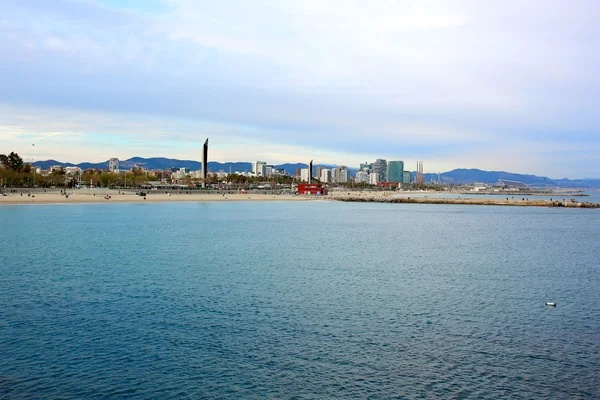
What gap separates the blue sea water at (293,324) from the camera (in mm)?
10492

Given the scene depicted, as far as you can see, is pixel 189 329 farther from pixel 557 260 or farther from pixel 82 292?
pixel 557 260

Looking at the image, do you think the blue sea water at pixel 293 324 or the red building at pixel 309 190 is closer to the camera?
the blue sea water at pixel 293 324

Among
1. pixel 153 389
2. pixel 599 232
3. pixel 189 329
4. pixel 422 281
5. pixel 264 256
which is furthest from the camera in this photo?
pixel 599 232

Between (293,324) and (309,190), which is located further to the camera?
(309,190)

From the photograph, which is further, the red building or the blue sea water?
the red building

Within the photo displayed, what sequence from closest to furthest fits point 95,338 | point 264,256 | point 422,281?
1. point 95,338
2. point 422,281
3. point 264,256

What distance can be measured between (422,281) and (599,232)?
32.7 meters

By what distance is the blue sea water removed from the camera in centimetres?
1049

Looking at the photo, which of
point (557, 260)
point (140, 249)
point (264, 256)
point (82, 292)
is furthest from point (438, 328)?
point (140, 249)

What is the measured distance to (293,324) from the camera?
14.5 metres

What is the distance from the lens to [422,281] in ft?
69.7

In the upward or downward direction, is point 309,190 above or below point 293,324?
above

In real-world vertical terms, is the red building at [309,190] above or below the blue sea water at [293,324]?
above

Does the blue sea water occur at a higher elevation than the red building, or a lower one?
lower
